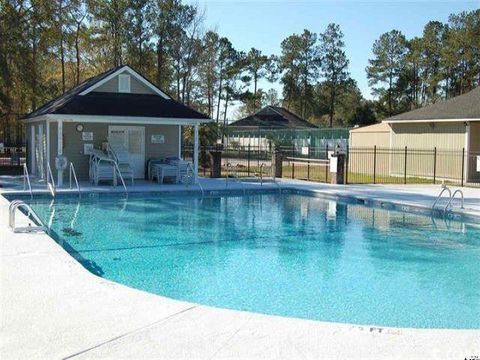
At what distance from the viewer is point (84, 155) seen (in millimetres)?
19203

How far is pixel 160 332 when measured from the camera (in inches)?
186

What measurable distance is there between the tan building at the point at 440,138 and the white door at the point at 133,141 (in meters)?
9.44

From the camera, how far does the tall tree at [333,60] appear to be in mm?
56344

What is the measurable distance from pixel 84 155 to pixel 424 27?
1452 inches

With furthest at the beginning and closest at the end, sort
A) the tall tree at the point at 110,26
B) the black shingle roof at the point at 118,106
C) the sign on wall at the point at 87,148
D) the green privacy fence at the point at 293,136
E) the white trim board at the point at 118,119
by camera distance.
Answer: the green privacy fence at the point at 293,136
the tall tree at the point at 110,26
the sign on wall at the point at 87,148
the black shingle roof at the point at 118,106
the white trim board at the point at 118,119

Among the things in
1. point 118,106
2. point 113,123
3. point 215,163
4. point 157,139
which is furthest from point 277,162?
point 118,106

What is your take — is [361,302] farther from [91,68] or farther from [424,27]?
[424,27]

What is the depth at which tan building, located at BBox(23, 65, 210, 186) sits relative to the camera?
→ 1811 centimetres

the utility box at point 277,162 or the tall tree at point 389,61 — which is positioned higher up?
the tall tree at point 389,61

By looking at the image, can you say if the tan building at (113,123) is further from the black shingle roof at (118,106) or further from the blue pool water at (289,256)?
the blue pool water at (289,256)

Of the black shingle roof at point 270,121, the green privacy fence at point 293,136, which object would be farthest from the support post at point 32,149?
the black shingle roof at point 270,121

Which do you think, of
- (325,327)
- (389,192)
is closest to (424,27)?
(389,192)

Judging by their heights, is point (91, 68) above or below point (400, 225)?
above

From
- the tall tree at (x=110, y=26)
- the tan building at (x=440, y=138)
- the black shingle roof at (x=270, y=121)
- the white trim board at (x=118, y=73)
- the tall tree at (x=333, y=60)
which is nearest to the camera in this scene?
the white trim board at (x=118, y=73)
